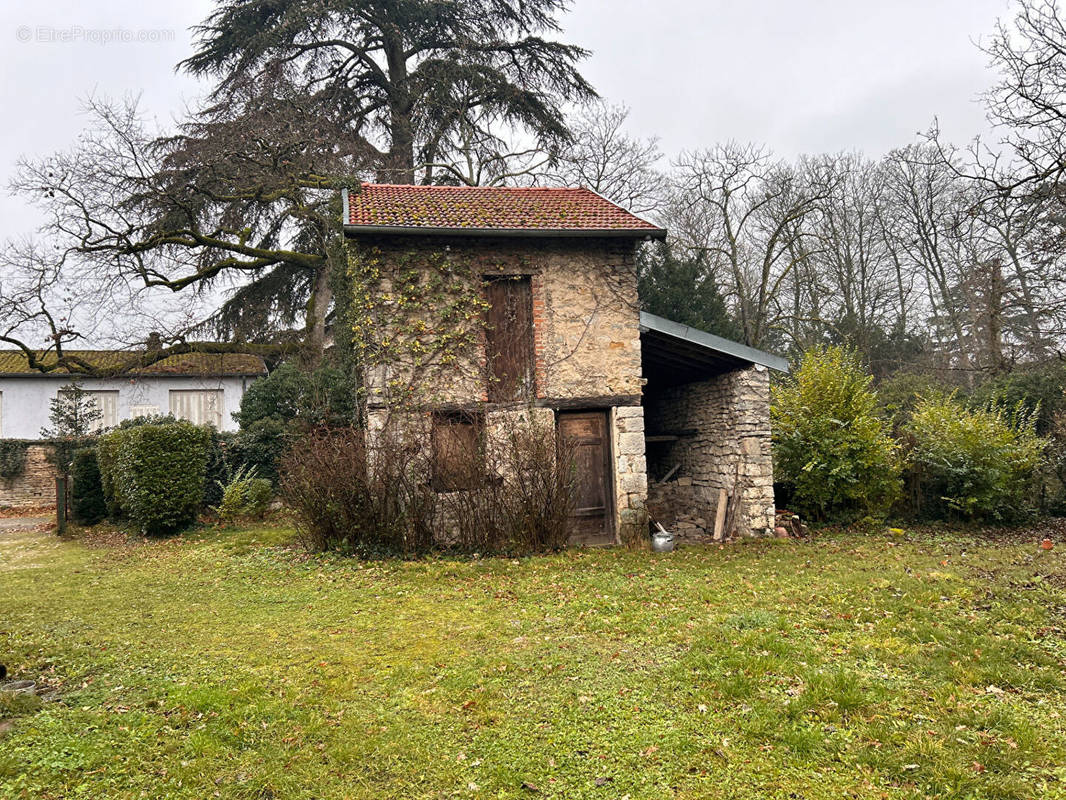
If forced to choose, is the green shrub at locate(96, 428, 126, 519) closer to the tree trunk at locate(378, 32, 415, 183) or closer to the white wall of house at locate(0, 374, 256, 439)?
the white wall of house at locate(0, 374, 256, 439)

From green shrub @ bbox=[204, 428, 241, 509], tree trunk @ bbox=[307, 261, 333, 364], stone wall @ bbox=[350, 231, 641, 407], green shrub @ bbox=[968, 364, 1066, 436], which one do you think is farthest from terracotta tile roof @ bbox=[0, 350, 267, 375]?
green shrub @ bbox=[968, 364, 1066, 436]

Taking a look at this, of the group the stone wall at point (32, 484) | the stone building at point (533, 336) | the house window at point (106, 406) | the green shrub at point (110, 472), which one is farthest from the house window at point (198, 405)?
the stone building at point (533, 336)

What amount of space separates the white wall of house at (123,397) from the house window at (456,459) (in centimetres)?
1218

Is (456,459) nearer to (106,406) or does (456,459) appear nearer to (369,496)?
(369,496)

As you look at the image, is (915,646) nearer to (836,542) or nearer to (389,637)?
(389,637)

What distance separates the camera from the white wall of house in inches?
744

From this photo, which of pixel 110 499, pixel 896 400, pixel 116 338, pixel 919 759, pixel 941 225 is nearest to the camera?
pixel 919 759

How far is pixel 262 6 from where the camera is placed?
51.4ft

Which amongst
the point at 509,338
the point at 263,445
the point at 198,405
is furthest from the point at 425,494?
the point at 198,405

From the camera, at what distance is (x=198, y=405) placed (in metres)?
20.1

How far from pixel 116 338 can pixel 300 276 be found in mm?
4312

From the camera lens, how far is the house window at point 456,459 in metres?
8.74

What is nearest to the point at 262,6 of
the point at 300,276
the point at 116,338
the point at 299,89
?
the point at 299,89

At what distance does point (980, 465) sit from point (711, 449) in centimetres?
417
